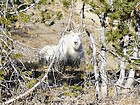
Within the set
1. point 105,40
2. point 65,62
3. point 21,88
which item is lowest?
point 65,62

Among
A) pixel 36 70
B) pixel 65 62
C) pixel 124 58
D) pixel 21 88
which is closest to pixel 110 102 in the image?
pixel 124 58

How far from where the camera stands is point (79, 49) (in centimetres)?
1216

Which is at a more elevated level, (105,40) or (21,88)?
(105,40)

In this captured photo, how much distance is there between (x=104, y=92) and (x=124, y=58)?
0.73m

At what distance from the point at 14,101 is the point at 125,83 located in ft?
9.20

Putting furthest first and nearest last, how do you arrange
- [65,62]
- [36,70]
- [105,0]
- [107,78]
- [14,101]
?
[65,62] < [36,70] < [107,78] < [105,0] < [14,101]

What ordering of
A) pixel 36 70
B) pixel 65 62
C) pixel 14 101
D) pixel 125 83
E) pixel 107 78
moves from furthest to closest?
pixel 65 62 → pixel 36 70 → pixel 125 83 → pixel 107 78 → pixel 14 101

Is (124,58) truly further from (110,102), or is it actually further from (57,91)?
(57,91)

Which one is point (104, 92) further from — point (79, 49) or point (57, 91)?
point (79, 49)

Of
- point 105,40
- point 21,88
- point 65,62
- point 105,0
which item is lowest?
point 65,62

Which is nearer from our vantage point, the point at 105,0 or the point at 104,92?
the point at 105,0

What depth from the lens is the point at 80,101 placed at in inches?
264

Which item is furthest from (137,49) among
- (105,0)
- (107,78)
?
(105,0)

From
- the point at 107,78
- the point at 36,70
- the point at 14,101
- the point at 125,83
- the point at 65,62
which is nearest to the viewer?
the point at 14,101
